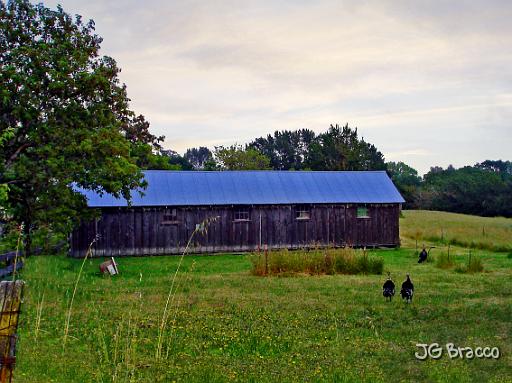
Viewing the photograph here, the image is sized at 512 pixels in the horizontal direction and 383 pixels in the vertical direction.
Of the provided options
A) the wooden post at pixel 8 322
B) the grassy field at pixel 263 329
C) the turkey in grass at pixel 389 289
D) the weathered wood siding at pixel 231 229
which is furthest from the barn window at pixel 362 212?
the wooden post at pixel 8 322

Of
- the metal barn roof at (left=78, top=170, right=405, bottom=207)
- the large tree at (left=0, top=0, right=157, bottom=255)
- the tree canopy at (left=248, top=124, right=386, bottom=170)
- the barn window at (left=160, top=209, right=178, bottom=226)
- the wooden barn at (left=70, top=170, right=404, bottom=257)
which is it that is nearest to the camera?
the large tree at (left=0, top=0, right=157, bottom=255)

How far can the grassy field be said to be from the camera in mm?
8805

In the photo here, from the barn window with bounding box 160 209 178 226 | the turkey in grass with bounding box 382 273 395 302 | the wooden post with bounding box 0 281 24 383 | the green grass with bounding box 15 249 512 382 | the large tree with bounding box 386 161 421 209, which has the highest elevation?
the large tree with bounding box 386 161 421 209

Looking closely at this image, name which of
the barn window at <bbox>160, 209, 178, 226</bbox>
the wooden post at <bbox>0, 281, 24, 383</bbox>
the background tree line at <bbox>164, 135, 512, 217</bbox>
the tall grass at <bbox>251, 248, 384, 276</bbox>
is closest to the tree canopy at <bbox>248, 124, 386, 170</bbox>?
the background tree line at <bbox>164, 135, 512, 217</bbox>

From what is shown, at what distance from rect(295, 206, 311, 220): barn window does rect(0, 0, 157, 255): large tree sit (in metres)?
15.3

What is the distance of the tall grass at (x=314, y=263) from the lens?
70.7 ft

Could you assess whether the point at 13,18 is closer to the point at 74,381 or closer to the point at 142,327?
the point at 142,327

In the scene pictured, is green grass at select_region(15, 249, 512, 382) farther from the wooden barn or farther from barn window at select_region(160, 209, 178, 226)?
barn window at select_region(160, 209, 178, 226)

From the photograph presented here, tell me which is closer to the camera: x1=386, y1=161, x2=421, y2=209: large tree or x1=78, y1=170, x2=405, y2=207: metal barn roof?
x1=78, y1=170, x2=405, y2=207: metal barn roof

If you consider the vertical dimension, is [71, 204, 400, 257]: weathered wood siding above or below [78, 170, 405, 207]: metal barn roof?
below

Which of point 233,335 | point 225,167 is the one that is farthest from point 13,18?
point 225,167

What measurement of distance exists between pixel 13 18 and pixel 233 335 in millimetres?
15138

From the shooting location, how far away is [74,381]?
8.37m

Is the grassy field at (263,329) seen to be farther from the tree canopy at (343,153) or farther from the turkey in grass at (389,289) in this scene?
the tree canopy at (343,153)
